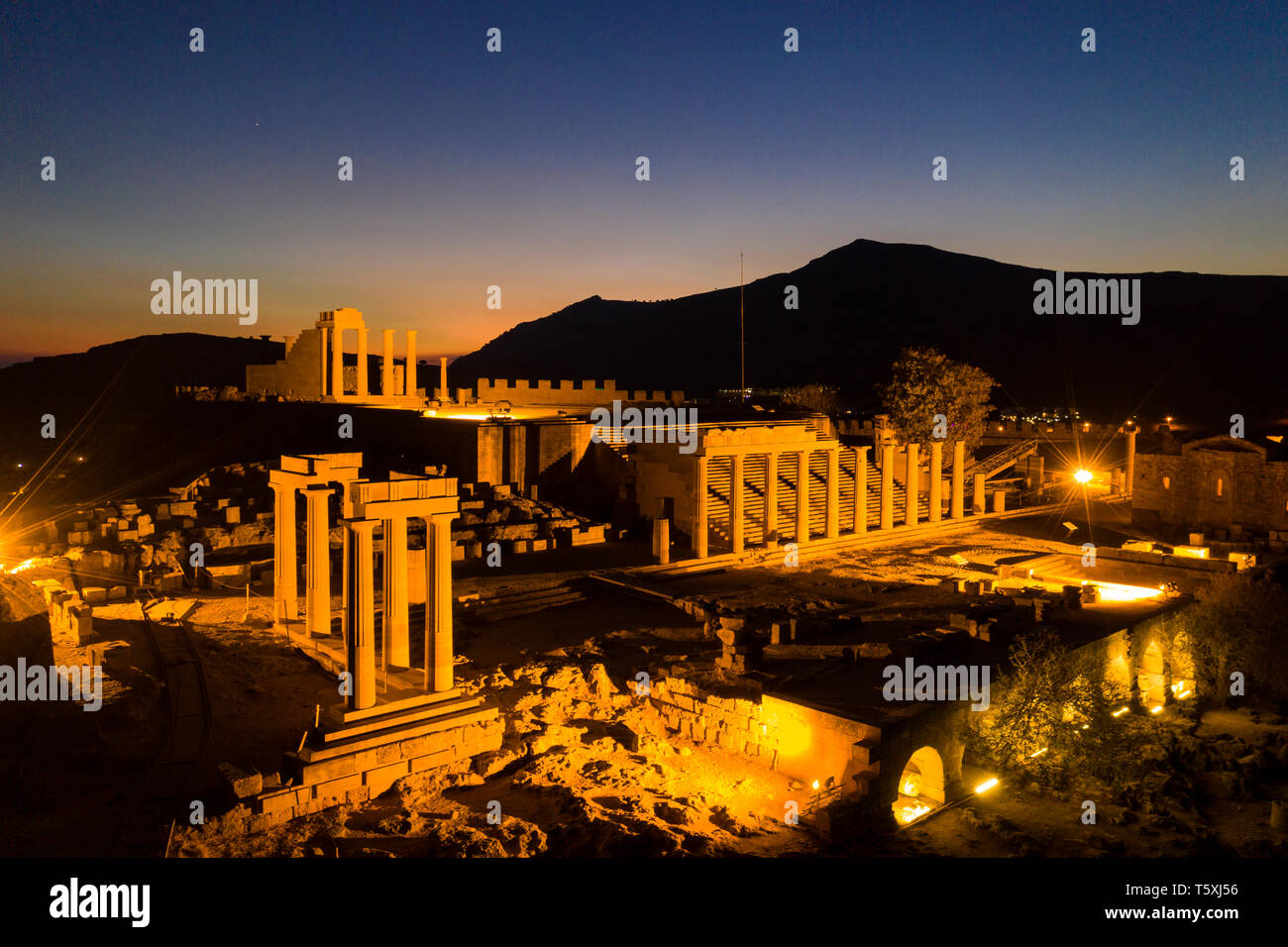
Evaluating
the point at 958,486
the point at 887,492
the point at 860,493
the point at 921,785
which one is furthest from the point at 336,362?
the point at 921,785

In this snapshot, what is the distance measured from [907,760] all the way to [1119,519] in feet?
99.2

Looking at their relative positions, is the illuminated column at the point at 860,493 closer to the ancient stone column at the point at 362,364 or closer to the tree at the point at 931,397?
the tree at the point at 931,397

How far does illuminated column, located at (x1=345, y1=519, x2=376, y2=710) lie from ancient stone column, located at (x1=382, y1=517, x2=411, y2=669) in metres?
0.31

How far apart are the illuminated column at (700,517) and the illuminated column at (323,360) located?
54.0 feet

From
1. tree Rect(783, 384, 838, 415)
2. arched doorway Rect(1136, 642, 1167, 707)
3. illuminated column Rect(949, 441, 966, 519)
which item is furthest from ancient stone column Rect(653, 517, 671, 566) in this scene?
tree Rect(783, 384, 838, 415)

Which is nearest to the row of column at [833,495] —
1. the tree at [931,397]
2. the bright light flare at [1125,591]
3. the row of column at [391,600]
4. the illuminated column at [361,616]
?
the tree at [931,397]

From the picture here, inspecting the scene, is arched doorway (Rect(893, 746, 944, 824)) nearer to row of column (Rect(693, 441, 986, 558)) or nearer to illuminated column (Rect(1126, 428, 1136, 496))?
row of column (Rect(693, 441, 986, 558))

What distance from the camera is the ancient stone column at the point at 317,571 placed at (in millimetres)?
15898

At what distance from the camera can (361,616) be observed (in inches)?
504

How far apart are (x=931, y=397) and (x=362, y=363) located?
22.8 m

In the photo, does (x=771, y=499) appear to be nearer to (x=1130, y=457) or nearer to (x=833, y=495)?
(x=833, y=495)

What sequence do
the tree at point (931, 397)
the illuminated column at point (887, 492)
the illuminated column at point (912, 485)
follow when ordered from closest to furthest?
the illuminated column at point (887, 492), the illuminated column at point (912, 485), the tree at point (931, 397)

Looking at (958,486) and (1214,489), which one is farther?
(958,486)
